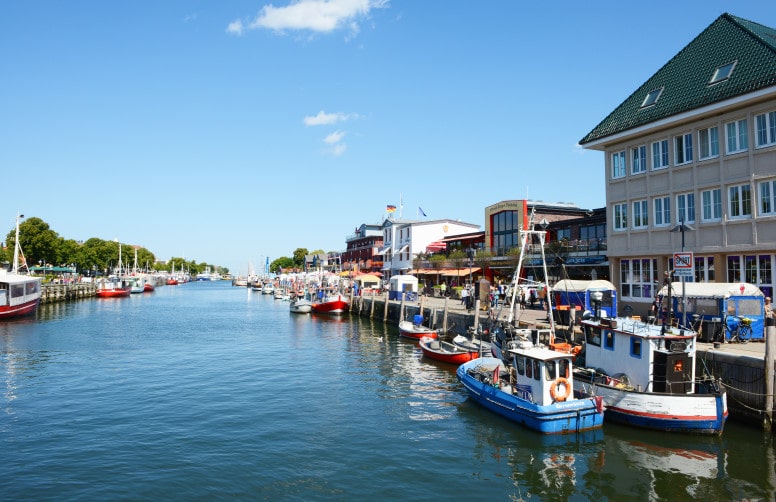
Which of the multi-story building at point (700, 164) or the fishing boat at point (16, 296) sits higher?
the multi-story building at point (700, 164)

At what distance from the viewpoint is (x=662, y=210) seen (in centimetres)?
3309

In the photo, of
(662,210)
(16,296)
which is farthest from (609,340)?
(16,296)

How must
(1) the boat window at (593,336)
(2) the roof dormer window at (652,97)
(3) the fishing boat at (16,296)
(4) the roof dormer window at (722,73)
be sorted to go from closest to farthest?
(1) the boat window at (593,336) < (4) the roof dormer window at (722,73) < (2) the roof dormer window at (652,97) < (3) the fishing boat at (16,296)

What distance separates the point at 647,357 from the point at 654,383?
0.98 m

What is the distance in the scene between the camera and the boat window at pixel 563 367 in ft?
64.1

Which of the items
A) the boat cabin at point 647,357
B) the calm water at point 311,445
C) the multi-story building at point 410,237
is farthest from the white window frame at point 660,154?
the multi-story building at point 410,237

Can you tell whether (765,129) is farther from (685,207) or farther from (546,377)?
(546,377)

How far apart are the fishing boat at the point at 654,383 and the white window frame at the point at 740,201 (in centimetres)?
1224

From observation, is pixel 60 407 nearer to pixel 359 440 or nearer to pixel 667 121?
pixel 359 440

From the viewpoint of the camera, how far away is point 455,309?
45156 millimetres

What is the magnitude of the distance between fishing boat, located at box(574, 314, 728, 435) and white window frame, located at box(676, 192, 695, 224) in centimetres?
1345

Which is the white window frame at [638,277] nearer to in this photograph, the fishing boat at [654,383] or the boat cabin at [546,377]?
the fishing boat at [654,383]

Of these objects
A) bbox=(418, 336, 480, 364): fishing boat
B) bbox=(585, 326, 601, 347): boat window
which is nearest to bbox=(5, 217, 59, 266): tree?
bbox=(418, 336, 480, 364): fishing boat

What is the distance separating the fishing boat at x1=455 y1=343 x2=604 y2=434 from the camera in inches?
748
